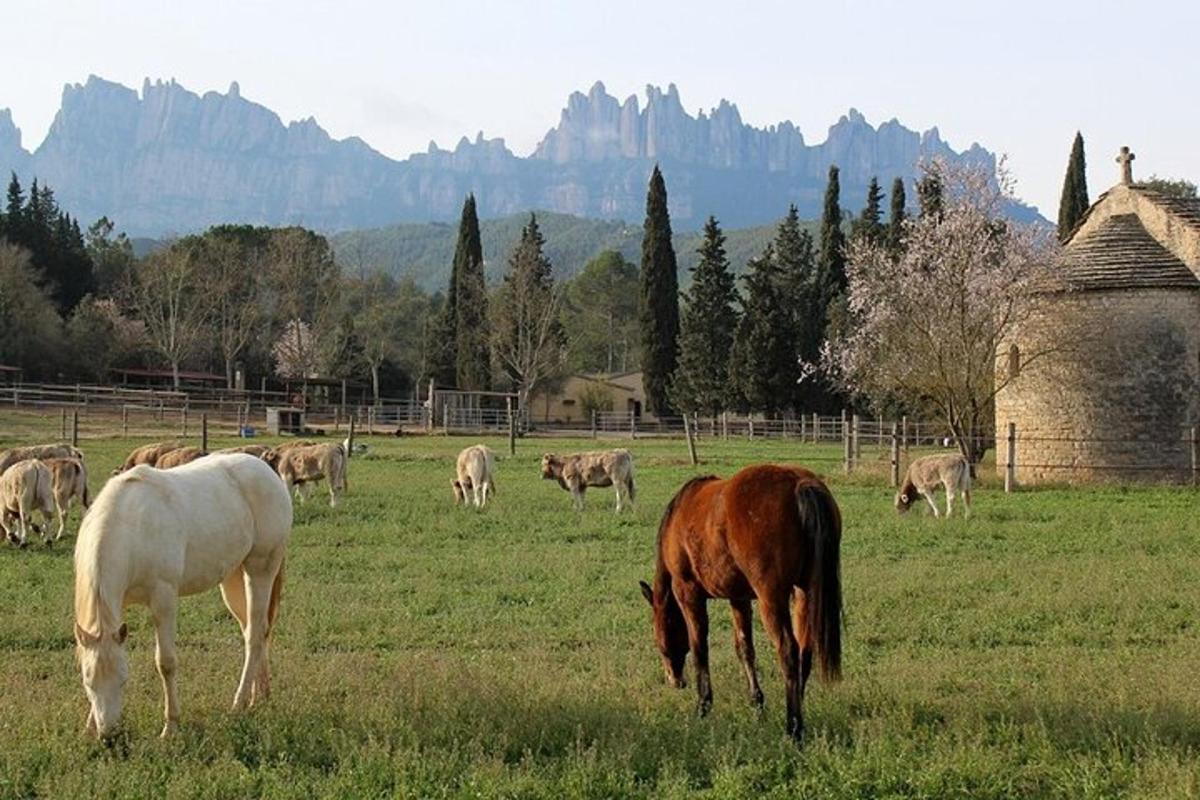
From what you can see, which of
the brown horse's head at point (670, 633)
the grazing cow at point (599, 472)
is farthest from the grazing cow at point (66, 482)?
the brown horse's head at point (670, 633)

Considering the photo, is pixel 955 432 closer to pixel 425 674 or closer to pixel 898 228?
pixel 425 674

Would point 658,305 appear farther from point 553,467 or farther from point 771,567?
point 771,567

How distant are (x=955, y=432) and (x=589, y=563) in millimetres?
18405

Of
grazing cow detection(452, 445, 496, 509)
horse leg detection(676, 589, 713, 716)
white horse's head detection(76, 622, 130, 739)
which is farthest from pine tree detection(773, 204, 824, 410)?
white horse's head detection(76, 622, 130, 739)

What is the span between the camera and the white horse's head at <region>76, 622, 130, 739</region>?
20.4 feet

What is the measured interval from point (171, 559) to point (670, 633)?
3.40 metres

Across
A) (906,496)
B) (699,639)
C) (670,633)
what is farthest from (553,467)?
(699,639)

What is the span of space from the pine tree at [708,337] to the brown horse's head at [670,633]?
180 feet

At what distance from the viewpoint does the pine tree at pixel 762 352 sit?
60.7 meters

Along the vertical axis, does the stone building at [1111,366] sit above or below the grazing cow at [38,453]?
above

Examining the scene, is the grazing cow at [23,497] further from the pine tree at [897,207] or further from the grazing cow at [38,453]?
the pine tree at [897,207]

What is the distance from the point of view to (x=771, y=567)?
6883 mm

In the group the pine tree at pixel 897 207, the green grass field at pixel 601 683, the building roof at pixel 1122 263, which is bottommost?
the green grass field at pixel 601 683

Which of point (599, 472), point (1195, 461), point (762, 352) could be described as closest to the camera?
point (599, 472)
